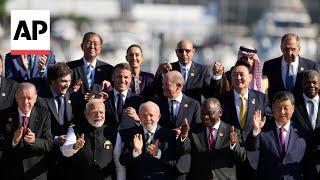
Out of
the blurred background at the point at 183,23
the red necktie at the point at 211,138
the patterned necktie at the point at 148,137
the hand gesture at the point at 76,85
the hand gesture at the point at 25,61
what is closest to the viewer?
the patterned necktie at the point at 148,137

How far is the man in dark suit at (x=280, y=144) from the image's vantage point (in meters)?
11.7

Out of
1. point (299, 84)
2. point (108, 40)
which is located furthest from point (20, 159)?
point (108, 40)

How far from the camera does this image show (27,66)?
13.2m

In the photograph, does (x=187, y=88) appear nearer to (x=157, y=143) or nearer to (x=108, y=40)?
(x=157, y=143)

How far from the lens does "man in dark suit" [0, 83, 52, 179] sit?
38.3ft

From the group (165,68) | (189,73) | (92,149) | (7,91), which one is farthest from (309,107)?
(7,91)

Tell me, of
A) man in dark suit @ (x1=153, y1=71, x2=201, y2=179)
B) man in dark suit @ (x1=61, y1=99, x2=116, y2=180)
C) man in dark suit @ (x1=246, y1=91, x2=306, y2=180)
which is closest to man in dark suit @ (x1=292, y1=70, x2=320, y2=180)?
man in dark suit @ (x1=246, y1=91, x2=306, y2=180)

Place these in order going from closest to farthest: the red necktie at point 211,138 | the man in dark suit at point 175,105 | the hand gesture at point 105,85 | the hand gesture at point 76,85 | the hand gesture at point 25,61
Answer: the red necktie at point 211,138
the man in dark suit at point 175,105
the hand gesture at point 76,85
the hand gesture at point 105,85
the hand gesture at point 25,61

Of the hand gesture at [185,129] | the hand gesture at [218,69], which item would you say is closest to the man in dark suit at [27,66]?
the hand gesture at [218,69]

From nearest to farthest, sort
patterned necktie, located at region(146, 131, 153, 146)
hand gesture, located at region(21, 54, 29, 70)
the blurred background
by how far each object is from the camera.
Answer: patterned necktie, located at region(146, 131, 153, 146), hand gesture, located at region(21, 54, 29, 70), the blurred background

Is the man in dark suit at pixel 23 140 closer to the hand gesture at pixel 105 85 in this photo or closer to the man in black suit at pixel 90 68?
the hand gesture at pixel 105 85

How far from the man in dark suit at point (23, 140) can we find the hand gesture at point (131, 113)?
39.2 inches

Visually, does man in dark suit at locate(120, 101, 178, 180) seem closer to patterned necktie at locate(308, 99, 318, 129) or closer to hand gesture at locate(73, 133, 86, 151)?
hand gesture at locate(73, 133, 86, 151)

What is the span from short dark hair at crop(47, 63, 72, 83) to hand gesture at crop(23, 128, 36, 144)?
3.47 ft
